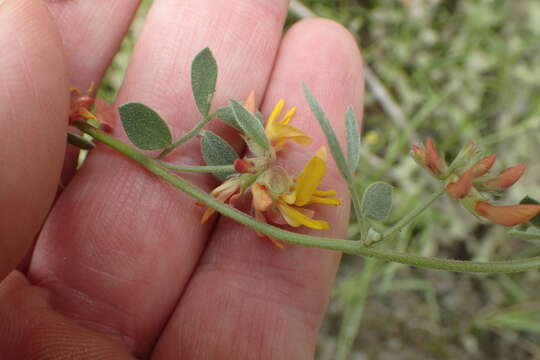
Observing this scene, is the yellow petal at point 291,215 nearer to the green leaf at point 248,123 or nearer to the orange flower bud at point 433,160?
the green leaf at point 248,123

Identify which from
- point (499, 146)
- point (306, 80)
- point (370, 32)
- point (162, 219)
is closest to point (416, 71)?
point (370, 32)

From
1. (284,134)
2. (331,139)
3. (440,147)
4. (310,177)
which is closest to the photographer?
(331,139)

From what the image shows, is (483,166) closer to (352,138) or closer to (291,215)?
(352,138)

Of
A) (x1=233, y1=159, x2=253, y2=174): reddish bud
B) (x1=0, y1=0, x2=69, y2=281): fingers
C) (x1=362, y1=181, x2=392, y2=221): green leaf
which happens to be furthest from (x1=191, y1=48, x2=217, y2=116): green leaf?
(x1=362, y1=181, x2=392, y2=221): green leaf

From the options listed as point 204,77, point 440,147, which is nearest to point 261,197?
point 204,77

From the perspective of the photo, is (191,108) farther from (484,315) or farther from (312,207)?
(484,315)

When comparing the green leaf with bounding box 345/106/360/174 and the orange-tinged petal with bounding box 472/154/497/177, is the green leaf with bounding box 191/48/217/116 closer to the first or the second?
the green leaf with bounding box 345/106/360/174
